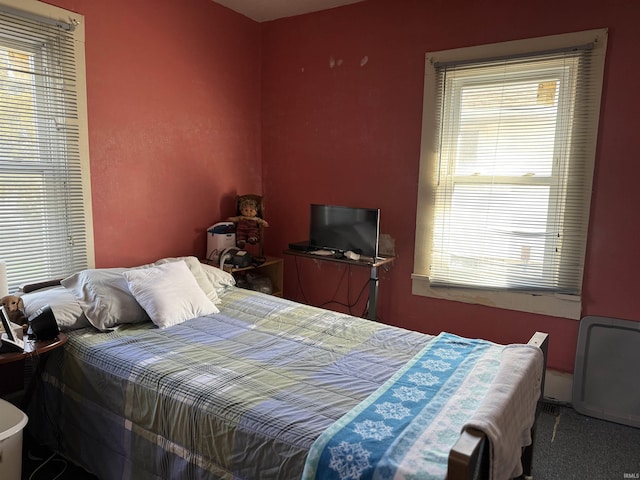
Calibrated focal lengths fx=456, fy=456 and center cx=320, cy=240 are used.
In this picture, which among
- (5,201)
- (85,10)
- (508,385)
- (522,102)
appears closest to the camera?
(508,385)

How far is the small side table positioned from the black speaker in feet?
0.09

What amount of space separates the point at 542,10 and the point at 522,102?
539 mm

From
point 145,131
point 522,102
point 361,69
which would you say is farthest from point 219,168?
point 522,102

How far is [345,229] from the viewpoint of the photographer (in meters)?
3.30

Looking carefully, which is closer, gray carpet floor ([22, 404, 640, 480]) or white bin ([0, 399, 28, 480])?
white bin ([0, 399, 28, 480])

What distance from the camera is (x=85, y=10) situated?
→ 2645 mm

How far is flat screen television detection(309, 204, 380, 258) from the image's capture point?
3.17 m

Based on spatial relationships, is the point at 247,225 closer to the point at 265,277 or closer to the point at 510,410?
the point at 265,277

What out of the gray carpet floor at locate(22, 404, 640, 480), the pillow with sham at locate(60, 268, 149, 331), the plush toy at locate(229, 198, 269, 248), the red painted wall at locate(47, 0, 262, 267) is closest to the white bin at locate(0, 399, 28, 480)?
the gray carpet floor at locate(22, 404, 640, 480)

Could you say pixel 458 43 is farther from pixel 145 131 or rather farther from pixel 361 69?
pixel 145 131

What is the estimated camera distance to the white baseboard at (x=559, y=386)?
290 cm

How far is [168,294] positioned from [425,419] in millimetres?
1589

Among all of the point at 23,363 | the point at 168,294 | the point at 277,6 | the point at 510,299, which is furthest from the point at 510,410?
the point at 277,6

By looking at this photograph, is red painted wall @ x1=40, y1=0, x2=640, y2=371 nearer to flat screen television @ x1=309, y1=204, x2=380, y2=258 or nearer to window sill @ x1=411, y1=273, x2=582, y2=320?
→ window sill @ x1=411, y1=273, x2=582, y2=320
